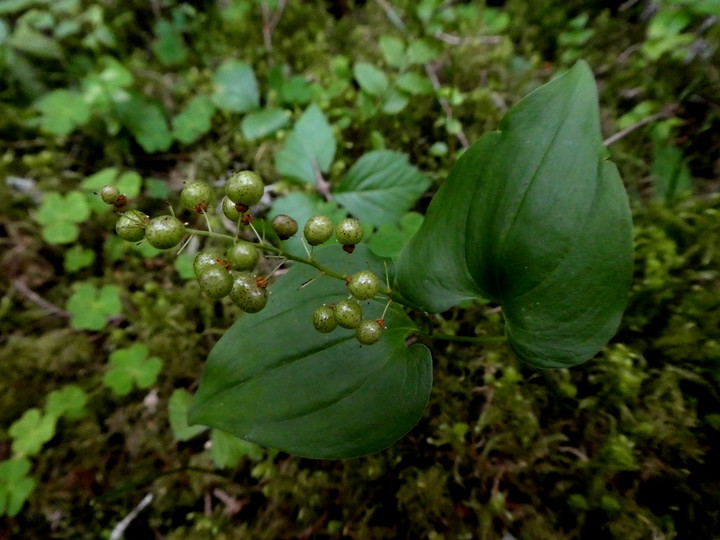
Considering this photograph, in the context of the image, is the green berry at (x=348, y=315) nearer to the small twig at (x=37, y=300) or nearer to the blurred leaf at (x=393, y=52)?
the blurred leaf at (x=393, y=52)

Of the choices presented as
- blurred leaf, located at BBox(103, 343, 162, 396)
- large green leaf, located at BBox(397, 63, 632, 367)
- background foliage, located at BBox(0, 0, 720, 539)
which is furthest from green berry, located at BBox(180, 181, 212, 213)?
blurred leaf, located at BBox(103, 343, 162, 396)

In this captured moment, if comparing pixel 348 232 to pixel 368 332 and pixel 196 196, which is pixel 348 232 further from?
pixel 196 196

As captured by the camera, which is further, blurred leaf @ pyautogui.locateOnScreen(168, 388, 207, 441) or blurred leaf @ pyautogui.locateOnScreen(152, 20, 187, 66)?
blurred leaf @ pyautogui.locateOnScreen(152, 20, 187, 66)

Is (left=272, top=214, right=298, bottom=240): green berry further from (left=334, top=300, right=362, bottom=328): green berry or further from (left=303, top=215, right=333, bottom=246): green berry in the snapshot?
(left=334, top=300, right=362, bottom=328): green berry

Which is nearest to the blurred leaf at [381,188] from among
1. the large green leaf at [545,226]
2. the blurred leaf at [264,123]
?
the blurred leaf at [264,123]

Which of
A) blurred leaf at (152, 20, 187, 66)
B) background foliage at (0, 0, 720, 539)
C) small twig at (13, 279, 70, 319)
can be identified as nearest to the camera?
background foliage at (0, 0, 720, 539)
